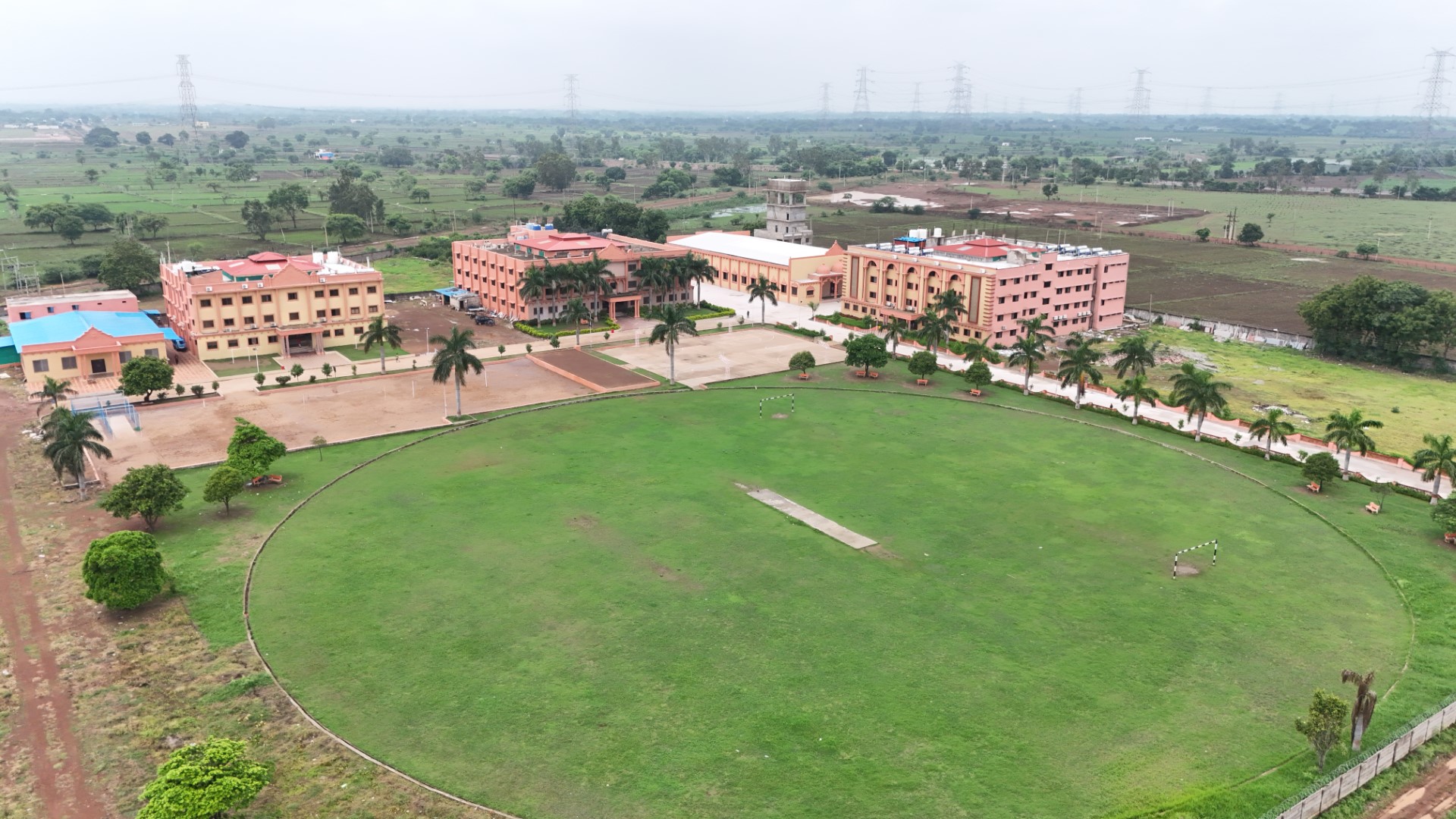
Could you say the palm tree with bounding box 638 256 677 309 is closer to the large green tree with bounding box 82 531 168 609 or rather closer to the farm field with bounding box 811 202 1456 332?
the farm field with bounding box 811 202 1456 332

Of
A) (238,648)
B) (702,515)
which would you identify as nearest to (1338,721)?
(702,515)

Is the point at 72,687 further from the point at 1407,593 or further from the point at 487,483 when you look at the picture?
the point at 1407,593

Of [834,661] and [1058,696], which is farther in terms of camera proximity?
[834,661]

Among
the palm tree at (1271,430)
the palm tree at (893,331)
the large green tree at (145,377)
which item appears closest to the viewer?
the palm tree at (1271,430)

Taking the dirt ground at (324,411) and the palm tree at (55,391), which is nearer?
the dirt ground at (324,411)

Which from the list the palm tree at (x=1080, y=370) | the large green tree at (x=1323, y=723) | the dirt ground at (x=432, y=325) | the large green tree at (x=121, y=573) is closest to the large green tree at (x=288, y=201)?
A: the dirt ground at (x=432, y=325)

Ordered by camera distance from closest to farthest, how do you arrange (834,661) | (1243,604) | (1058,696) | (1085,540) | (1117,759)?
(1117,759) → (1058,696) → (834,661) → (1243,604) → (1085,540)

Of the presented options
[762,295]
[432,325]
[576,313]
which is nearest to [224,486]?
[576,313]

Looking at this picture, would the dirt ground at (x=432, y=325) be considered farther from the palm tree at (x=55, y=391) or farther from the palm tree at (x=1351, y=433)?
the palm tree at (x=1351, y=433)
